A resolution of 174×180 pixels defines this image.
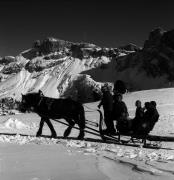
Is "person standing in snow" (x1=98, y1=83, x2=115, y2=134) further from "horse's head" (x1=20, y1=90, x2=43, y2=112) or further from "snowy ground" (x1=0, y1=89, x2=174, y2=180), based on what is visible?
"horse's head" (x1=20, y1=90, x2=43, y2=112)

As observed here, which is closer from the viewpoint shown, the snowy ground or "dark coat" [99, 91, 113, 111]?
the snowy ground

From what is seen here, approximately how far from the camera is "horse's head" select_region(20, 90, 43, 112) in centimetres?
1431

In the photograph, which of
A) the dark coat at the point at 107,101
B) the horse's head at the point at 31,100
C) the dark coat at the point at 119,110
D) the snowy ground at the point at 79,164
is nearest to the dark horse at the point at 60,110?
the horse's head at the point at 31,100

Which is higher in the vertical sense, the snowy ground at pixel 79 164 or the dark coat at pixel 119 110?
the dark coat at pixel 119 110

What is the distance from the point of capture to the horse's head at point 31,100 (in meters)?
14.3

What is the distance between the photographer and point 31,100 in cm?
1452

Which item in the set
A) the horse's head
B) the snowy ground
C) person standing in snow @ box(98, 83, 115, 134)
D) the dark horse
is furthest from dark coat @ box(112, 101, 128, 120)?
the horse's head

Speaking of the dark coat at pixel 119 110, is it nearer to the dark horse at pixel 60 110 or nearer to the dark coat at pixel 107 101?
the dark coat at pixel 107 101

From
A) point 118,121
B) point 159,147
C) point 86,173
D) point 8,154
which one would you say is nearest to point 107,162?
point 86,173

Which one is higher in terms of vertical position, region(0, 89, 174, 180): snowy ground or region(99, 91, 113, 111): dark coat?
region(99, 91, 113, 111): dark coat

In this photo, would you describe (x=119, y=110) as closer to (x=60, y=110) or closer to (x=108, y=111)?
(x=108, y=111)

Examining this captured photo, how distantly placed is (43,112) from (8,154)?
519 centimetres

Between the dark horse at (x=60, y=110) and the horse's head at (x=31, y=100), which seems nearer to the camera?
the dark horse at (x=60, y=110)

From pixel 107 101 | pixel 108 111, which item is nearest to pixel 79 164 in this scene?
pixel 108 111
